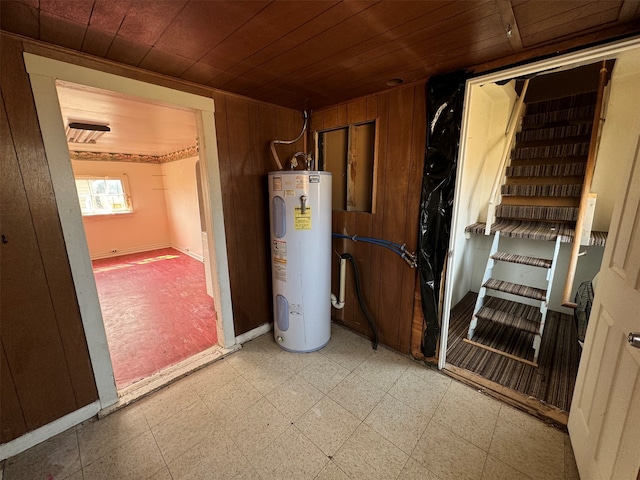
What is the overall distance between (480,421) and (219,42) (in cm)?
261

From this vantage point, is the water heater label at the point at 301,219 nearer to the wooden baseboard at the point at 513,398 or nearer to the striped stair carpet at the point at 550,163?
the wooden baseboard at the point at 513,398

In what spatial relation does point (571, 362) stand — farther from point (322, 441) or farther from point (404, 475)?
point (322, 441)

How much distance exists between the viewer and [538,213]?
255 centimetres

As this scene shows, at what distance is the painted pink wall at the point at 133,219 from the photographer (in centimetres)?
527

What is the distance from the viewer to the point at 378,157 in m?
2.12

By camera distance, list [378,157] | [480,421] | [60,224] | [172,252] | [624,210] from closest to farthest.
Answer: [624,210] < [60,224] < [480,421] < [378,157] < [172,252]

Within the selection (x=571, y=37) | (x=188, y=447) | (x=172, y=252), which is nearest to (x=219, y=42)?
(x=571, y=37)

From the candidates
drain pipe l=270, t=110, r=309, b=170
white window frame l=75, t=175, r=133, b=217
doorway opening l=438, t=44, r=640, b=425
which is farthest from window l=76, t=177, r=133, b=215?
doorway opening l=438, t=44, r=640, b=425

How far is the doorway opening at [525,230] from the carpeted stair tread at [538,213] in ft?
0.04

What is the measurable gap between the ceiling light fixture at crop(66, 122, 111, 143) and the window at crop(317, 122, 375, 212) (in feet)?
9.35

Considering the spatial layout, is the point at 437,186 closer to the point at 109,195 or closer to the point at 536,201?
the point at 536,201

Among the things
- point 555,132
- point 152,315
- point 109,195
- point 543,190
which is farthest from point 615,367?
point 109,195

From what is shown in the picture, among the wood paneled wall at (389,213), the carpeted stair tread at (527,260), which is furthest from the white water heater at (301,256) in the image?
the carpeted stair tread at (527,260)

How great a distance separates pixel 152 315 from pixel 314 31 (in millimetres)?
3129
